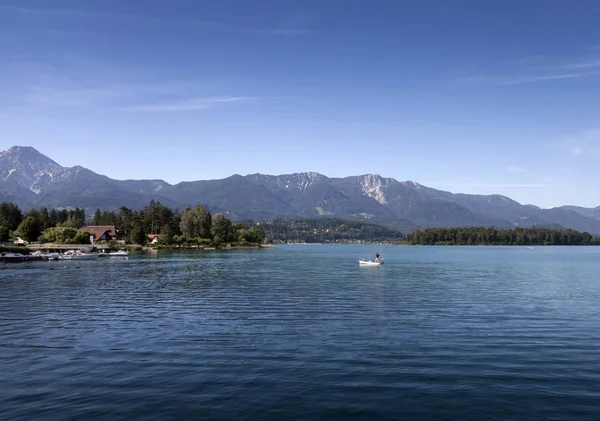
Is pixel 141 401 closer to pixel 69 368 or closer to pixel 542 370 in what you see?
pixel 69 368

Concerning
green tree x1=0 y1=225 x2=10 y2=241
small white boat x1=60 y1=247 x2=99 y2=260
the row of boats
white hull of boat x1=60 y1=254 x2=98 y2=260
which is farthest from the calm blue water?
green tree x1=0 y1=225 x2=10 y2=241

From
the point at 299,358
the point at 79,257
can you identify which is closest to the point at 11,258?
the point at 79,257

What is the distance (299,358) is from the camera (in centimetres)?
2923

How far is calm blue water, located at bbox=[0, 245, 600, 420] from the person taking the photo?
21297mm

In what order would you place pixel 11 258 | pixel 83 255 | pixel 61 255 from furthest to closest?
pixel 83 255 < pixel 61 255 < pixel 11 258

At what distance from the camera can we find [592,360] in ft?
97.1

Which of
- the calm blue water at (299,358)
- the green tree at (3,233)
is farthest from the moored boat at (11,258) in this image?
the calm blue water at (299,358)

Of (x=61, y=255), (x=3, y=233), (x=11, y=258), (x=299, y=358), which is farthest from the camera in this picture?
(x=3, y=233)

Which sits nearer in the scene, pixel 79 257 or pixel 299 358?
pixel 299 358

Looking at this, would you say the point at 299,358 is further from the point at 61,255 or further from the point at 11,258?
the point at 61,255

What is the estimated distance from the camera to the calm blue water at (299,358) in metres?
21.3

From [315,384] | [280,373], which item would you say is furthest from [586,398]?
[280,373]

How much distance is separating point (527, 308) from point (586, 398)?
3026 cm

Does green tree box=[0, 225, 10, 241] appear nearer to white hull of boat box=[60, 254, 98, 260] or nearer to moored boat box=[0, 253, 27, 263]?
white hull of boat box=[60, 254, 98, 260]
